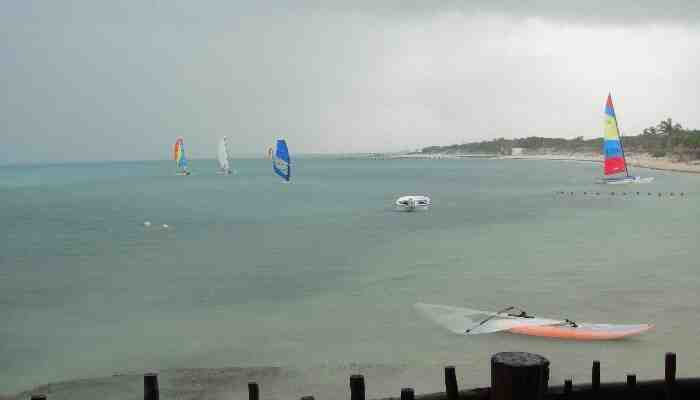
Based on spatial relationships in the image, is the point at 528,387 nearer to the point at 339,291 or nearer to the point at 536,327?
the point at 536,327

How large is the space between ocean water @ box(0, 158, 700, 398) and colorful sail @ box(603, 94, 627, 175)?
57.5ft

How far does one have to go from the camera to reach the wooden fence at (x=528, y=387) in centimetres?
406

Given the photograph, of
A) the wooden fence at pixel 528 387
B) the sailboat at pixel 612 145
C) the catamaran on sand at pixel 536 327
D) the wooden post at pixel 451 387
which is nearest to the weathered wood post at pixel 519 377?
the wooden fence at pixel 528 387

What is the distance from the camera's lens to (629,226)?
114ft

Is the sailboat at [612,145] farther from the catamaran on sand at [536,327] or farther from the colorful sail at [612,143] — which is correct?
the catamaran on sand at [536,327]

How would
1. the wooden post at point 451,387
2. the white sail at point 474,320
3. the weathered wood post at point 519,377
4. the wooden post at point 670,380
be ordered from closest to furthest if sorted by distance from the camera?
the weathered wood post at point 519,377 → the wooden post at point 451,387 → the wooden post at point 670,380 → the white sail at point 474,320

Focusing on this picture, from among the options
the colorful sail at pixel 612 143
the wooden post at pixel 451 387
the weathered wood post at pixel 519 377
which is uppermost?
the colorful sail at pixel 612 143

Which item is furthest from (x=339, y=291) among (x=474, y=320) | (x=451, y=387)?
(x=451, y=387)

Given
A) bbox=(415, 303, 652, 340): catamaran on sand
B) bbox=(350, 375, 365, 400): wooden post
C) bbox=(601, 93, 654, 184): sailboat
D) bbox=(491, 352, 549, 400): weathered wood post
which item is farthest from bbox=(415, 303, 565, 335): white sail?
bbox=(601, 93, 654, 184): sailboat

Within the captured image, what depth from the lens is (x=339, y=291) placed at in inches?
774

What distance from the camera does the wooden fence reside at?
4059 mm

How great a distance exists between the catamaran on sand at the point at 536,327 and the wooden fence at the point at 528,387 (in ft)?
24.0

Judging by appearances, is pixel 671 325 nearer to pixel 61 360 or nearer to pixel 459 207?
pixel 61 360

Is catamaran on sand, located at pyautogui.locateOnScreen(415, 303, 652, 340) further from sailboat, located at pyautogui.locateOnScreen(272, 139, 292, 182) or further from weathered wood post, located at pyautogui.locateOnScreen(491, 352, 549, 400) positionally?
sailboat, located at pyautogui.locateOnScreen(272, 139, 292, 182)
